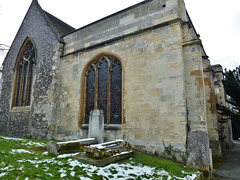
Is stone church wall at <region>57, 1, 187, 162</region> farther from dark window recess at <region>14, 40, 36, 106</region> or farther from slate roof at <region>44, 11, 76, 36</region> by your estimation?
dark window recess at <region>14, 40, 36, 106</region>

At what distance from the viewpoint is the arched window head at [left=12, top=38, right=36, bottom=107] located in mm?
11672

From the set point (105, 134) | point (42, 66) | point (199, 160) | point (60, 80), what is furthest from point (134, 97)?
point (42, 66)

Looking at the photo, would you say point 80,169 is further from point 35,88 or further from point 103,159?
point 35,88

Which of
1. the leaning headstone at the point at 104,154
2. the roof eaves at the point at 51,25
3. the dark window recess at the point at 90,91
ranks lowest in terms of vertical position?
the leaning headstone at the point at 104,154

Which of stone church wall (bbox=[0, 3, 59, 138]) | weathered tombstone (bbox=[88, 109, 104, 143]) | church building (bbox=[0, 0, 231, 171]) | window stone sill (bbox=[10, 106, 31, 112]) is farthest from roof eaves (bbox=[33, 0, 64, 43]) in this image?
weathered tombstone (bbox=[88, 109, 104, 143])

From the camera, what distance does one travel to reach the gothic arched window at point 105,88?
7566mm

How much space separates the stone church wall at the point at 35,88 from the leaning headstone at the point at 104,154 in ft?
17.9

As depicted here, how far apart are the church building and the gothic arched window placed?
47 millimetres

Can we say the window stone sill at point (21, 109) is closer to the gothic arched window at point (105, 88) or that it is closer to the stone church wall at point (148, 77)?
the stone church wall at point (148, 77)

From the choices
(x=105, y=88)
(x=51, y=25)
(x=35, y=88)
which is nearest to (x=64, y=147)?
(x=105, y=88)

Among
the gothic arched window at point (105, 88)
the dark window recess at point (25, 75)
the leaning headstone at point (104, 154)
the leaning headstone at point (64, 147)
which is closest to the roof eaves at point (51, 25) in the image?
the dark window recess at point (25, 75)

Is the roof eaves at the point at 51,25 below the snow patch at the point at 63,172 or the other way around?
the other way around

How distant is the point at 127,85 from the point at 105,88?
150 centimetres

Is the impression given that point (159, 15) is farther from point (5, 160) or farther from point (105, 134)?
point (5, 160)
